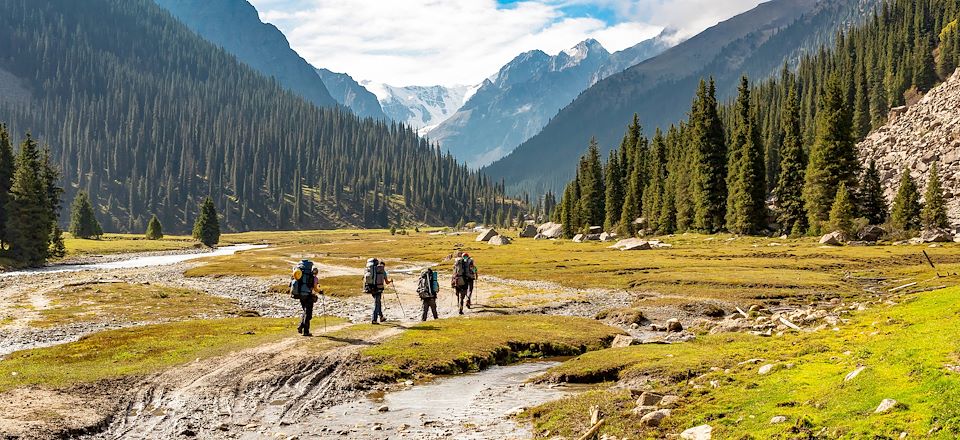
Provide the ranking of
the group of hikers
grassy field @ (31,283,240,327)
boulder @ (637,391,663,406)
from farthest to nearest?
grassy field @ (31,283,240,327), the group of hikers, boulder @ (637,391,663,406)

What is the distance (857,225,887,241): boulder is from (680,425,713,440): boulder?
249ft

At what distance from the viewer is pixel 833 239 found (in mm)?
73438

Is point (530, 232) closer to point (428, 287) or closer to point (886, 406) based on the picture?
point (428, 287)

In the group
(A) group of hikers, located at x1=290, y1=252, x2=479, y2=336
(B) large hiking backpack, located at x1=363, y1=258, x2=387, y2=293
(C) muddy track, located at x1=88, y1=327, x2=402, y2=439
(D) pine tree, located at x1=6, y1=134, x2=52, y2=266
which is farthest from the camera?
(D) pine tree, located at x1=6, y1=134, x2=52, y2=266

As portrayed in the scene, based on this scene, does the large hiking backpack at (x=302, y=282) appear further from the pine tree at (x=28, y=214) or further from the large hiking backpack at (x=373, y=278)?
the pine tree at (x=28, y=214)

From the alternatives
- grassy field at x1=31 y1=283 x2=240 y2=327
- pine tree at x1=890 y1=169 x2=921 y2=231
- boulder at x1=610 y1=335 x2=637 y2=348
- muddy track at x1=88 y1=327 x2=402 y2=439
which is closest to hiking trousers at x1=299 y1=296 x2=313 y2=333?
muddy track at x1=88 y1=327 x2=402 y2=439

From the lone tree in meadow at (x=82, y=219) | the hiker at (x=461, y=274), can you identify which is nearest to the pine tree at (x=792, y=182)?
the hiker at (x=461, y=274)

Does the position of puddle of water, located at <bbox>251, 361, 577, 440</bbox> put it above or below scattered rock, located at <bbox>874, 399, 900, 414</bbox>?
below

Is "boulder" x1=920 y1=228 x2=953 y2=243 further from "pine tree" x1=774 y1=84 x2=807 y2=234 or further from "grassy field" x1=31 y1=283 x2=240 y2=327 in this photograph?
"grassy field" x1=31 y1=283 x2=240 y2=327

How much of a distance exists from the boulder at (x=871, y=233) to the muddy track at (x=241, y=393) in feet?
237

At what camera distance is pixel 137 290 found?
49.7m

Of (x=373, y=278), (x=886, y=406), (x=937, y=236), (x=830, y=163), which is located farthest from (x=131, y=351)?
(x=937, y=236)

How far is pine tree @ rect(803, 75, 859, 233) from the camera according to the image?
3110 inches

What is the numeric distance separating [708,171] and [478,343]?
80.2m
